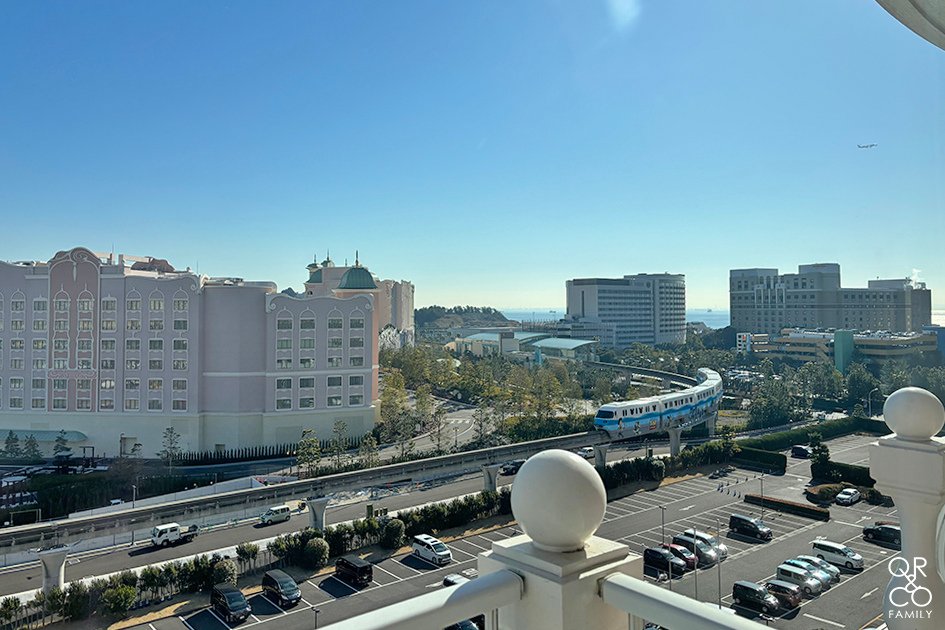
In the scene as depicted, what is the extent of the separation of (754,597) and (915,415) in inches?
248

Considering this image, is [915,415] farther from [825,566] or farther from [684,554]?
[825,566]

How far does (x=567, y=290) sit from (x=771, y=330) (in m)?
15.1

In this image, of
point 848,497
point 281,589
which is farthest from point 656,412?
point 281,589

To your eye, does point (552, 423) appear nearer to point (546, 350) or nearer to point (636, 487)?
point (636, 487)

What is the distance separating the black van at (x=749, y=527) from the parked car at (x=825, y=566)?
117 cm

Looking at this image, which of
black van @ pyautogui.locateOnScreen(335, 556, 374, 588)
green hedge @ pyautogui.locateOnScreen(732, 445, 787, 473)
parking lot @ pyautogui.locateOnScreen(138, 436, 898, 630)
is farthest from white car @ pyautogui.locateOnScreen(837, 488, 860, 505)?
black van @ pyautogui.locateOnScreen(335, 556, 374, 588)

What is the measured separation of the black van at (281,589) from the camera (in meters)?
6.70

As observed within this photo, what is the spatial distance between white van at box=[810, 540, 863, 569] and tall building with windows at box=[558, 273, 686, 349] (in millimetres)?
33986

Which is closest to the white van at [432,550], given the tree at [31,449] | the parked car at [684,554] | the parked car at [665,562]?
the parked car at [665,562]

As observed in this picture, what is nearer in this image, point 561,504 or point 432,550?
point 561,504

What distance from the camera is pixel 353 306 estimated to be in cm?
1622

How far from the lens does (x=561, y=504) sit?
71 centimetres

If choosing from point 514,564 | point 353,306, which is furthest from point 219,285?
point 514,564

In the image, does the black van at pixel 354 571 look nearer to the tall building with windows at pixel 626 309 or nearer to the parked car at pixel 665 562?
the parked car at pixel 665 562
